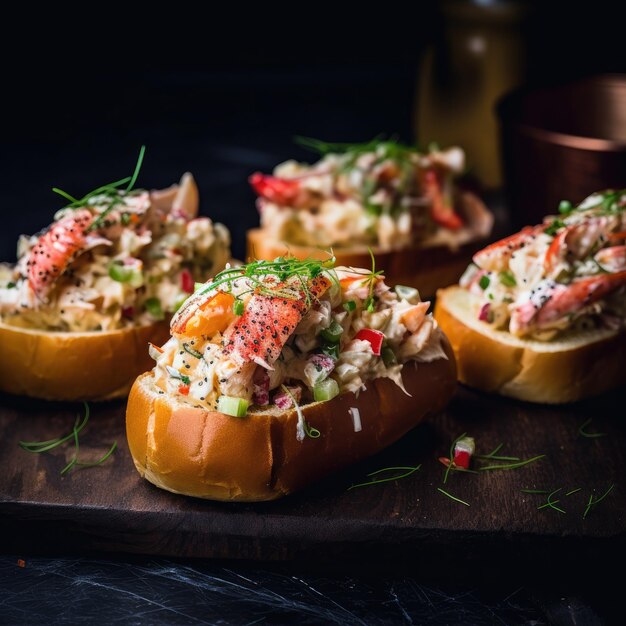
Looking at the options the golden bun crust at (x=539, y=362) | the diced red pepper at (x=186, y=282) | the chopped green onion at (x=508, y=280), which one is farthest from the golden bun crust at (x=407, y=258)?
the chopped green onion at (x=508, y=280)

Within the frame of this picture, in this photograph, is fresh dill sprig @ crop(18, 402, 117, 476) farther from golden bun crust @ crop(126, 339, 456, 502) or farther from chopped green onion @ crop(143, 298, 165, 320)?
chopped green onion @ crop(143, 298, 165, 320)

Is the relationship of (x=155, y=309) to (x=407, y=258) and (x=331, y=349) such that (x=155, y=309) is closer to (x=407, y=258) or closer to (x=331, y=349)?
(x=331, y=349)

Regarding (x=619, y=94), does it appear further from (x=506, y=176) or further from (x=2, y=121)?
(x=2, y=121)

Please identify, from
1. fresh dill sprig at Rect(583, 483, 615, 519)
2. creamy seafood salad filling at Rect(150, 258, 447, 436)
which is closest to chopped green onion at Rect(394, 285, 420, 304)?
creamy seafood salad filling at Rect(150, 258, 447, 436)

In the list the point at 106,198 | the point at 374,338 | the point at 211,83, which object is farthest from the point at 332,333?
the point at 211,83

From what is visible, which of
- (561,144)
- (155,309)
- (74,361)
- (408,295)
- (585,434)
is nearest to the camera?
(408,295)

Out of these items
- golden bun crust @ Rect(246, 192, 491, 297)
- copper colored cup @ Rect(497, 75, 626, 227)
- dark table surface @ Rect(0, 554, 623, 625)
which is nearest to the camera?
dark table surface @ Rect(0, 554, 623, 625)

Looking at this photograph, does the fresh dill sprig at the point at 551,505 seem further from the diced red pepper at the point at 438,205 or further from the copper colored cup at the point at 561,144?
the diced red pepper at the point at 438,205
